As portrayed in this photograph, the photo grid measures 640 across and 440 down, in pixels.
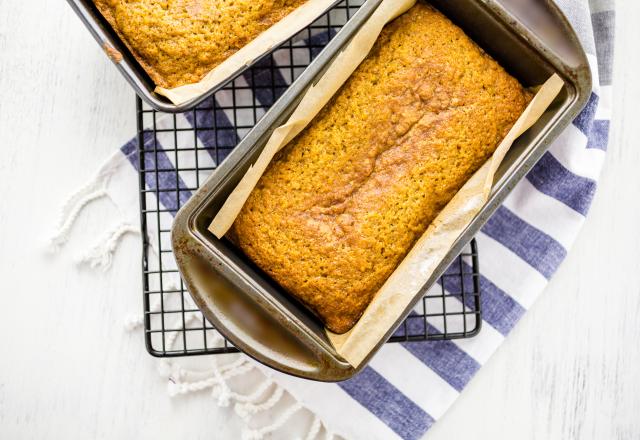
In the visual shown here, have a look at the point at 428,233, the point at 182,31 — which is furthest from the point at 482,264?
the point at 182,31

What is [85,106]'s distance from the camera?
1.75 meters

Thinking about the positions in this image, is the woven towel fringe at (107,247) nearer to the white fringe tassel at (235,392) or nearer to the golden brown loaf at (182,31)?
the white fringe tassel at (235,392)

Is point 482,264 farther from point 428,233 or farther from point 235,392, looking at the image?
point 235,392

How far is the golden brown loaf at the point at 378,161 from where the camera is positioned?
1395 millimetres

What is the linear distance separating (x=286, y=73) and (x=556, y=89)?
0.70m

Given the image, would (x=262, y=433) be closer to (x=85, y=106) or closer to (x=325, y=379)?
(x=325, y=379)

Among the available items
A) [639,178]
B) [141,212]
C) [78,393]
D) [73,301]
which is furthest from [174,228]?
[639,178]

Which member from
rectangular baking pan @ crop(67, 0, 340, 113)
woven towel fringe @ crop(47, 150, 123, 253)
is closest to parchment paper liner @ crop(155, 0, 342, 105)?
rectangular baking pan @ crop(67, 0, 340, 113)

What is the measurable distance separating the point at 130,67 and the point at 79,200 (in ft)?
1.57

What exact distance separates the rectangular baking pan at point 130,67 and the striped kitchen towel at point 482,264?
210 mm

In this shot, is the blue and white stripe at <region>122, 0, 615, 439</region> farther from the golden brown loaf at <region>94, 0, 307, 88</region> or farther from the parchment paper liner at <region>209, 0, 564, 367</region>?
the parchment paper liner at <region>209, 0, 564, 367</region>

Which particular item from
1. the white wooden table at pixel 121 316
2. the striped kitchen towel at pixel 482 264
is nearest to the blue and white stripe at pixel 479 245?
the striped kitchen towel at pixel 482 264

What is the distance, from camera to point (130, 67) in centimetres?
146

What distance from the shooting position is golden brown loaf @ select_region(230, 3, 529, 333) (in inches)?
54.9
